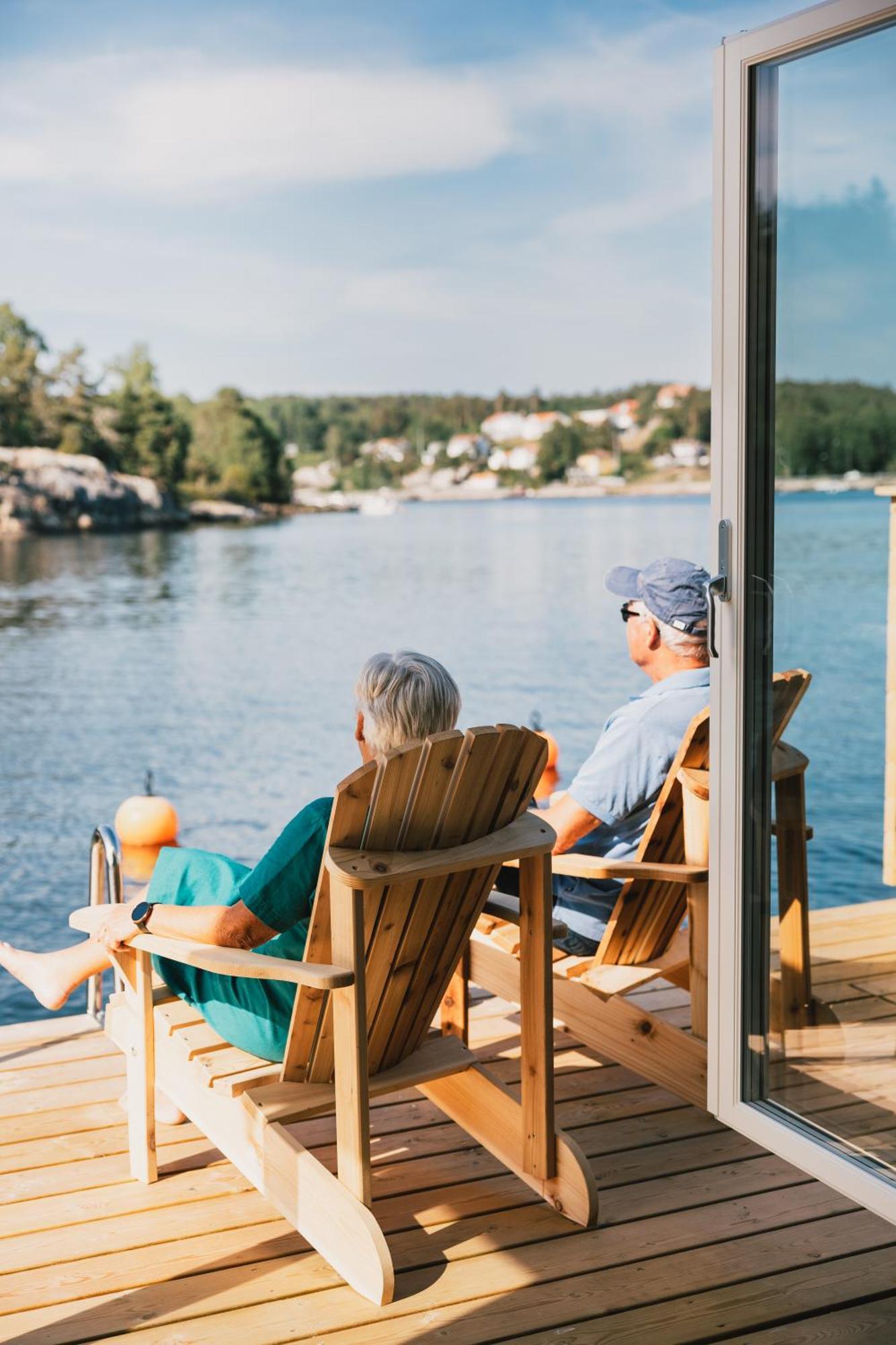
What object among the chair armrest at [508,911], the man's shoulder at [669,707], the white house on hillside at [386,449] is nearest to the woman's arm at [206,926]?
the chair armrest at [508,911]

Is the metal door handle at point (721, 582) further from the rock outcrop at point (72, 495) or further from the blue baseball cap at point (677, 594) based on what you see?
the rock outcrop at point (72, 495)

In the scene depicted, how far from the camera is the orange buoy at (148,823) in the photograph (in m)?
7.24

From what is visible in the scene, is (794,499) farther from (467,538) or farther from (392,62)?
(392,62)

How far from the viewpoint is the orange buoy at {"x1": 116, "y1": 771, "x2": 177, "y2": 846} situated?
7242mm

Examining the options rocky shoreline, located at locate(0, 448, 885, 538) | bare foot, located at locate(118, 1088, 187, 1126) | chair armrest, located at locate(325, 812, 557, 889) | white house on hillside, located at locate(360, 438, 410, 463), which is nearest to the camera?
chair armrest, located at locate(325, 812, 557, 889)

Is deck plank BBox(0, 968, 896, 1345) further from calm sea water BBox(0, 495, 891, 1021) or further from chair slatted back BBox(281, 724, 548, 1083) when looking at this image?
calm sea water BBox(0, 495, 891, 1021)

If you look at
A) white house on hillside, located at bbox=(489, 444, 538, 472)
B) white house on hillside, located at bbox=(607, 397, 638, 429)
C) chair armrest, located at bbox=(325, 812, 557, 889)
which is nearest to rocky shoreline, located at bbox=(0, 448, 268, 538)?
white house on hillside, located at bbox=(489, 444, 538, 472)

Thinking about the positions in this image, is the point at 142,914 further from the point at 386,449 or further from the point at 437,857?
the point at 386,449

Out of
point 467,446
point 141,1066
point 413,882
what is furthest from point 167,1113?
point 467,446

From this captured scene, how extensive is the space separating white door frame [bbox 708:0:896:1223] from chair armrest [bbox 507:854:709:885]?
0.22 ft

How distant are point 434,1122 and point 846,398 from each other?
5.10 ft

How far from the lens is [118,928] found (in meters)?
2.36

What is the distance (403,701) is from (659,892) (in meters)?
0.83

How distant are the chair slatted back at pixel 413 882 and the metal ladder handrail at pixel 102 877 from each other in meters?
0.68
